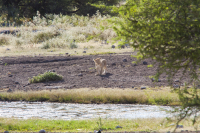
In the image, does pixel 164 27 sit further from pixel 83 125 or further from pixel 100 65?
pixel 100 65

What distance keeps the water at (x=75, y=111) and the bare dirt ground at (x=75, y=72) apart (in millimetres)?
2202

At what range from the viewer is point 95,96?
12.1 m

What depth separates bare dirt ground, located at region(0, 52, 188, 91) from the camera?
14.1m

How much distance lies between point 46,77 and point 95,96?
150 inches

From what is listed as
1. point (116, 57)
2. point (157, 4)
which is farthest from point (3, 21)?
point (157, 4)

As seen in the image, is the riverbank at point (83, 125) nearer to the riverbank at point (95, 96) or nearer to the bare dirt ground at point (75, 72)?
the riverbank at point (95, 96)

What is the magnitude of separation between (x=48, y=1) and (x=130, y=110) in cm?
3704

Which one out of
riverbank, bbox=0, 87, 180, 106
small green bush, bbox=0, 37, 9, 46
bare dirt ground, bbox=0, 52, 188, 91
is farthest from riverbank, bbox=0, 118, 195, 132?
small green bush, bbox=0, 37, 9, 46

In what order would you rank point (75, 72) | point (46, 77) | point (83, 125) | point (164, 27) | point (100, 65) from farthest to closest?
1. point (75, 72)
2. point (100, 65)
3. point (46, 77)
4. point (83, 125)
5. point (164, 27)

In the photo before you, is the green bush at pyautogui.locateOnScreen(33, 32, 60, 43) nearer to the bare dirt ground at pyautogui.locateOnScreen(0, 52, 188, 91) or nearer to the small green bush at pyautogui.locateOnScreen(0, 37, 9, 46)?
the small green bush at pyautogui.locateOnScreen(0, 37, 9, 46)

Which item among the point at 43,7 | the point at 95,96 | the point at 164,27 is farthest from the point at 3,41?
the point at 164,27

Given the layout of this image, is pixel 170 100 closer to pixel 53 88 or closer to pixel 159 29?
pixel 53 88

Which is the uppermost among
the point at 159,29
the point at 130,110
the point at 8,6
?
the point at 8,6

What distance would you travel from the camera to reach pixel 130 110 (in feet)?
34.9
